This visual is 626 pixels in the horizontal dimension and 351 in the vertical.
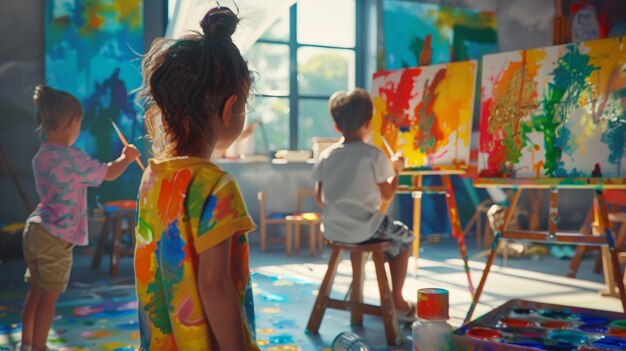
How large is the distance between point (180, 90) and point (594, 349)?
1.19 meters

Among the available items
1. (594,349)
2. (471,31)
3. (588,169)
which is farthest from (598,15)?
(594,349)

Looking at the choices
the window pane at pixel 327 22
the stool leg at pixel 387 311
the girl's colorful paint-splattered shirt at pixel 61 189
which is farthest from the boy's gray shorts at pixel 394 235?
the window pane at pixel 327 22

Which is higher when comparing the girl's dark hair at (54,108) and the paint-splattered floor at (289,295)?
the girl's dark hair at (54,108)

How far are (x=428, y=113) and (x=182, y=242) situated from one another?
2703 millimetres

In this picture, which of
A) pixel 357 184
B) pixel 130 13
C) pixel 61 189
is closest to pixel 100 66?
pixel 130 13

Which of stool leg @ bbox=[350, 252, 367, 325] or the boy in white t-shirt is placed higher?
the boy in white t-shirt

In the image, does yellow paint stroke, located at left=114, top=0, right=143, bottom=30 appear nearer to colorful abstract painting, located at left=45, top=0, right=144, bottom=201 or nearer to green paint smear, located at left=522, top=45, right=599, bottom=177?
colorful abstract painting, located at left=45, top=0, right=144, bottom=201

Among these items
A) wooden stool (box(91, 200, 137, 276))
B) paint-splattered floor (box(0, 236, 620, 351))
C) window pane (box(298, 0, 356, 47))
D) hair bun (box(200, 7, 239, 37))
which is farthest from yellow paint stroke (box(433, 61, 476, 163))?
window pane (box(298, 0, 356, 47))

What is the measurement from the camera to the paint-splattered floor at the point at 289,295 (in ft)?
8.75

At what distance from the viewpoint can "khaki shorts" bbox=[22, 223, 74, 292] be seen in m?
2.30

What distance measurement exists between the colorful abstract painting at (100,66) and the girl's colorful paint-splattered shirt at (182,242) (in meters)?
4.16

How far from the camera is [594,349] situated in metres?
1.54

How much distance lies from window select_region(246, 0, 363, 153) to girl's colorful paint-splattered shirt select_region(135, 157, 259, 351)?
197 inches

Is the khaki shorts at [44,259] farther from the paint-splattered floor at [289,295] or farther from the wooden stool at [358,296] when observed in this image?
the wooden stool at [358,296]
